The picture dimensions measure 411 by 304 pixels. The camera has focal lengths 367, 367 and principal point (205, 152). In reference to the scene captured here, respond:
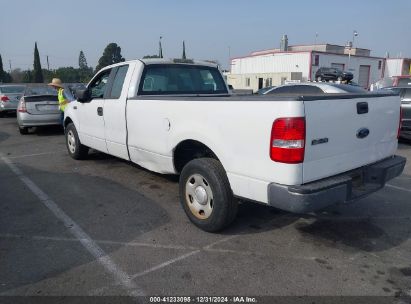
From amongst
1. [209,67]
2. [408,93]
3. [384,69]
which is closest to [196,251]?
[209,67]

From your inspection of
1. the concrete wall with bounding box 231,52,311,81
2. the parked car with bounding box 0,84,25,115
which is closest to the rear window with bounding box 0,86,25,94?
the parked car with bounding box 0,84,25,115

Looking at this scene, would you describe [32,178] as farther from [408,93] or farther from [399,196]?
[408,93]

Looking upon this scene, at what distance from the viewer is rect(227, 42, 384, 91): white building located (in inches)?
1702

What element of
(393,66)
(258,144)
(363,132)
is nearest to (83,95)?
(258,144)

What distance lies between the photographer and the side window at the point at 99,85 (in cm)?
593

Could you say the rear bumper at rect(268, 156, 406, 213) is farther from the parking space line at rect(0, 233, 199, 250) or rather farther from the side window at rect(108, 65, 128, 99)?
the side window at rect(108, 65, 128, 99)

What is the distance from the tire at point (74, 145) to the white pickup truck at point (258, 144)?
2.12m

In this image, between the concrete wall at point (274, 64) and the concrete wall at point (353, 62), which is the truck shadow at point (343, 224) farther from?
the concrete wall at point (353, 62)

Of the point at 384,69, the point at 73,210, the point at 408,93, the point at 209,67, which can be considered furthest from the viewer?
the point at 384,69

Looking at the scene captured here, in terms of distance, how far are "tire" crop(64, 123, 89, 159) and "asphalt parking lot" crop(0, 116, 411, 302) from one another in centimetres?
148

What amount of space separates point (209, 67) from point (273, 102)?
3.21 meters

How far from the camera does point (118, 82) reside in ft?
18.0

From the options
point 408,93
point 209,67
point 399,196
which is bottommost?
point 399,196

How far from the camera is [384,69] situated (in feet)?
172
